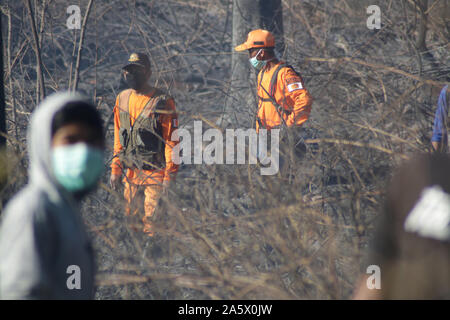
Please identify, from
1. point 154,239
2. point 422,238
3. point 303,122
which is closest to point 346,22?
point 303,122

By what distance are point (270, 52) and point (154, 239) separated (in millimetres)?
3109

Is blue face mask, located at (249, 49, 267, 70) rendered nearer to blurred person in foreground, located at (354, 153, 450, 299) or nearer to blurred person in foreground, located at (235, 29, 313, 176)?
blurred person in foreground, located at (235, 29, 313, 176)

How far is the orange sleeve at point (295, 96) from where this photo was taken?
532cm

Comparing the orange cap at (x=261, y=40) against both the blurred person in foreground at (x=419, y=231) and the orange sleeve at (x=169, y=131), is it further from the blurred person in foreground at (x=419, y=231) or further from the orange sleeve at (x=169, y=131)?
the blurred person in foreground at (x=419, y=231)

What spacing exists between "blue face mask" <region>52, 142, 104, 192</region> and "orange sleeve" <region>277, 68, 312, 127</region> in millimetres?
3145

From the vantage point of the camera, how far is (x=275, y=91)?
225 inches

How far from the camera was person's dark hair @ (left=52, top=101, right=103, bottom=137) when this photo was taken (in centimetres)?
216

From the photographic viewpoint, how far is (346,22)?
855 cm

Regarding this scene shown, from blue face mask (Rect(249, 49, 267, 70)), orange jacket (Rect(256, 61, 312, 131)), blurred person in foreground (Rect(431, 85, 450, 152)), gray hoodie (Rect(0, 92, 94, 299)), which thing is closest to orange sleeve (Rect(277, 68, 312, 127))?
orange jacket (Rect(256, 61, 312, 131))

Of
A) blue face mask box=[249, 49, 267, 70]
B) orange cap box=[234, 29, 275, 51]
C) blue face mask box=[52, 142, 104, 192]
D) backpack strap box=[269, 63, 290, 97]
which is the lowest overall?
blue face mask box=[52, 142, 104, 192]

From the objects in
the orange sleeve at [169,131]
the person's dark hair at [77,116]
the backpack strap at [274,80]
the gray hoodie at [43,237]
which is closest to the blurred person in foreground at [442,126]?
the backpack strap at [274,80]

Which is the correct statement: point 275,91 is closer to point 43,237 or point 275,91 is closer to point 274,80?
point 274,80
